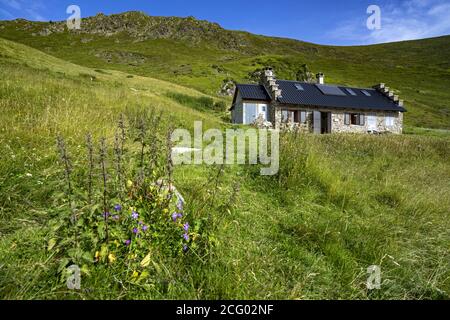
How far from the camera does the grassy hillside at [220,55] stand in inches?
2566

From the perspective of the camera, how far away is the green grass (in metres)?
2.40

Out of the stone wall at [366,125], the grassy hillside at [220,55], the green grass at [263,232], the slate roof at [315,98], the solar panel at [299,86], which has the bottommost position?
the green grass at [263,232]

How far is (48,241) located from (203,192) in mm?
2146

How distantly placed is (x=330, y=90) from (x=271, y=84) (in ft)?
28.7

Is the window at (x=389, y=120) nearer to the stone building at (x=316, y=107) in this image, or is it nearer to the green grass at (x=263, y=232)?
the stone building at (x=316, y=107)

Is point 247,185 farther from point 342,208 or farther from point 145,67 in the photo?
point 145,67

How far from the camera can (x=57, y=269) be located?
7.36ft

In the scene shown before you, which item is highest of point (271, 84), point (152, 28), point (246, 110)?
point (152, 28)

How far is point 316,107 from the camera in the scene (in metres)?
34.2

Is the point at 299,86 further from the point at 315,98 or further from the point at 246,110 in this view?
the point at 246,110

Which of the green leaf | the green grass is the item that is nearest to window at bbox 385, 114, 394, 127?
the green grass

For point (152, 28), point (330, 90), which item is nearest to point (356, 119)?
point (330, 90)

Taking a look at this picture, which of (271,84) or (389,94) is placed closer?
(271,84)

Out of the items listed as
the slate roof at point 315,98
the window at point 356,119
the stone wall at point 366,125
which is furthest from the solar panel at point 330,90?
the window at point 356,119
